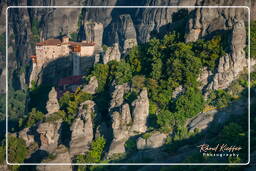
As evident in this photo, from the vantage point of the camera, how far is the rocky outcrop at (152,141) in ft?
142

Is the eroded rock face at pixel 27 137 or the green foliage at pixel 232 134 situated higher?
the green foliage at pixel 232 134

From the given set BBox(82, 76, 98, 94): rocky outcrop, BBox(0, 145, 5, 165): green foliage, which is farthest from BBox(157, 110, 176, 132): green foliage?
BBox(0, 145, 5, 165): green foliage

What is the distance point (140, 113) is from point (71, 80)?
11579mm

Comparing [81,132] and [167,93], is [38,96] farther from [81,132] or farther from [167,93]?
[167,93]

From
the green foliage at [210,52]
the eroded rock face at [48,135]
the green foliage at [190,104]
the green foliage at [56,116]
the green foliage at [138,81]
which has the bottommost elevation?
the eroded rock face at [48,135]

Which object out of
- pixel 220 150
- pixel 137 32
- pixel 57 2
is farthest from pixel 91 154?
pixel 57 2

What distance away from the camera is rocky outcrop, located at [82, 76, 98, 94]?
49094 millimetres

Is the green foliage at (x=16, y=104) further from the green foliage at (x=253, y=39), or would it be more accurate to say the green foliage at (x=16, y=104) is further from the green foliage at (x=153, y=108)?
the green foliage at (x=253, y=39)

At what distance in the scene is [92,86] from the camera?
161ft

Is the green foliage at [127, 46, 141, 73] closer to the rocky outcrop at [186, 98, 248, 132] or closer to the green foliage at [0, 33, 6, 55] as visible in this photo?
the rocky outcrop at [186, 98, 248, 132]

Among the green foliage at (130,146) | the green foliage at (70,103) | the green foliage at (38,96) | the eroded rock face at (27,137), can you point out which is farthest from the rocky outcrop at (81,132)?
the green foliage at (38,96)

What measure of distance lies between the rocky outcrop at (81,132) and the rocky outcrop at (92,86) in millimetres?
2520

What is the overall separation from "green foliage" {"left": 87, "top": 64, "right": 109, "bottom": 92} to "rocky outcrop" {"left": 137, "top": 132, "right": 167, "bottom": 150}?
6.73 metres

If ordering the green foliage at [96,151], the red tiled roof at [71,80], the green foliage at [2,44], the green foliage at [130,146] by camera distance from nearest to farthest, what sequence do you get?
the green foliage at [130,146]
the green foliage at [96,151]
the red tiled roof at [71,80]
the green foliage at [2,44]
